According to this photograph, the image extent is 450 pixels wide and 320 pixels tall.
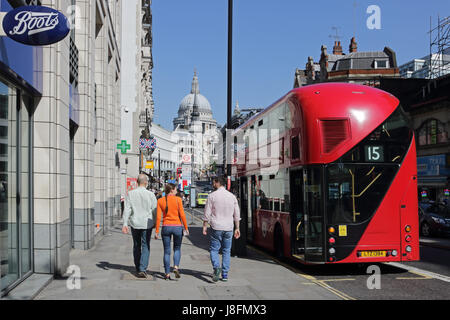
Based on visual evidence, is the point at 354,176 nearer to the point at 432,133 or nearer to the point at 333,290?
the point at 333,290

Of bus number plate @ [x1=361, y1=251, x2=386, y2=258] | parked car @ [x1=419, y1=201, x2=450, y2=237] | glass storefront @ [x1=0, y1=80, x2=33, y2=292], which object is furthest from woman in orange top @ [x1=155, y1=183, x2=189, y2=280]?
parked car @ [x1=419, y1=201, x2=450, y2=237]

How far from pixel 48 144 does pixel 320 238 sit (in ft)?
16.9

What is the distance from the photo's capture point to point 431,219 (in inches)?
837

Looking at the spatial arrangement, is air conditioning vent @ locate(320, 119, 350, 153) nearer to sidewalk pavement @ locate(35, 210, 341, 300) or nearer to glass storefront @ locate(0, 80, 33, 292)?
sidewalk pavement @ locate(35, 210, 341, 300)

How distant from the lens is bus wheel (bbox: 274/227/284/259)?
12336 mm

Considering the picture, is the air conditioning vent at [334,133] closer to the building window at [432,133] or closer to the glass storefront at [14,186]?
the glass storefront at [14,186]

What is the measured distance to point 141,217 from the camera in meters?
9.34

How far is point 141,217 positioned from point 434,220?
15.4m

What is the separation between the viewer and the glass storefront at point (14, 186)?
7.37 meters

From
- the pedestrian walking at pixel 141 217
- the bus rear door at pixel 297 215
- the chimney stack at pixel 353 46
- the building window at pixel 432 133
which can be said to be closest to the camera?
the pedestrian walking at pixel 141 217

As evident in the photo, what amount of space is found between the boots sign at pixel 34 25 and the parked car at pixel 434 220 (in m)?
18.1

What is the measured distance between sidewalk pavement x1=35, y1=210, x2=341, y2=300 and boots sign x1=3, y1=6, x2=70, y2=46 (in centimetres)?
359

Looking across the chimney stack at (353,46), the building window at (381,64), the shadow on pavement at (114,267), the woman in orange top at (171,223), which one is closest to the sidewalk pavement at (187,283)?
the shadow on pavement at (114,267)
